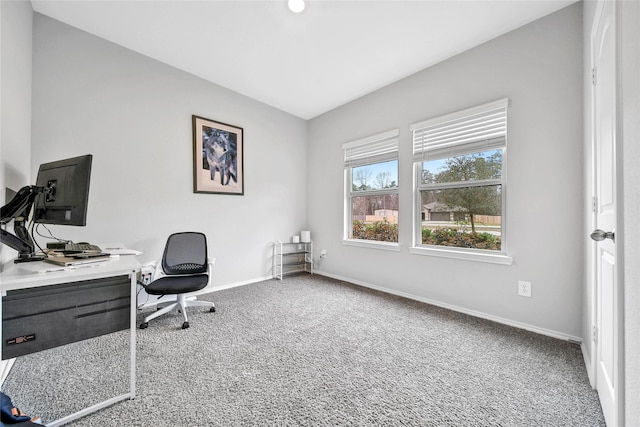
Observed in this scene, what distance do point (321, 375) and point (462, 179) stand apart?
2.33m

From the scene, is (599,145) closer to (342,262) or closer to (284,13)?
(284,13)

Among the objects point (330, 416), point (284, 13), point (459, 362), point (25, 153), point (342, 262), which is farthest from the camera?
point (342, 262)

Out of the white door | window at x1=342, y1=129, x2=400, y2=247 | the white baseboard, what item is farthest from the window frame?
the white door

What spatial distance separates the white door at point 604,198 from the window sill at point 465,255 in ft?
2.75

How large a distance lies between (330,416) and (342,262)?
8.68 feet

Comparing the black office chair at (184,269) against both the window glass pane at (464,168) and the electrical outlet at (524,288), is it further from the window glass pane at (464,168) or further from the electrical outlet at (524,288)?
the electrical outlet at (524,288)

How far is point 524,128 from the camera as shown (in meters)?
2.23

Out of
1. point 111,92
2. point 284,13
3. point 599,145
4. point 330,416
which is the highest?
point 284,13

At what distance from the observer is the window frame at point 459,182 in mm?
2375

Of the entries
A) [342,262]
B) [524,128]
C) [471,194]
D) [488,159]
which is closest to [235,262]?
[342,262]

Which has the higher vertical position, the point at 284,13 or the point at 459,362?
the point at 284,13

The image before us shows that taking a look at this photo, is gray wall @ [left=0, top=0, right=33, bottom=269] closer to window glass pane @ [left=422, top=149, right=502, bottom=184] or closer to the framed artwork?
the framed artwork

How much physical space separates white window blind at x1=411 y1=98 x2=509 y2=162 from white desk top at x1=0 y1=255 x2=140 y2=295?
2.95 m

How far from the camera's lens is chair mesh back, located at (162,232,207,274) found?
108 inches
